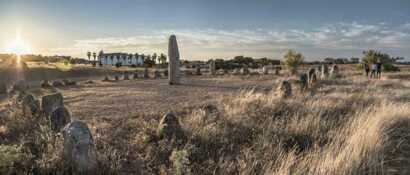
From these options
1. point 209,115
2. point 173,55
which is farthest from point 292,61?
point 209,115

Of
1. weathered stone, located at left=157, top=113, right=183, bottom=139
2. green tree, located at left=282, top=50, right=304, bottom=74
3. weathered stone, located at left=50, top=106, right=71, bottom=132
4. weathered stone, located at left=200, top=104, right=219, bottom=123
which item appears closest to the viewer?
weathered stone, located at left=157, top=113, right=183, bottom=139

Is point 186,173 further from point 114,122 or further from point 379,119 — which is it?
point 379,119

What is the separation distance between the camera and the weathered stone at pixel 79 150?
398 centimetres

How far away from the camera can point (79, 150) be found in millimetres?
4020

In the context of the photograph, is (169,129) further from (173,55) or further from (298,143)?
(173,55)

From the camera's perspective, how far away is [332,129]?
592 centimetres

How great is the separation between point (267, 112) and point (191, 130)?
7.82 ft

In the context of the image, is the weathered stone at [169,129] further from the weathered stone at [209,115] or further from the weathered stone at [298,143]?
the weathered stone at [298,143]

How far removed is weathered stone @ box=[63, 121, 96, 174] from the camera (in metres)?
3.98

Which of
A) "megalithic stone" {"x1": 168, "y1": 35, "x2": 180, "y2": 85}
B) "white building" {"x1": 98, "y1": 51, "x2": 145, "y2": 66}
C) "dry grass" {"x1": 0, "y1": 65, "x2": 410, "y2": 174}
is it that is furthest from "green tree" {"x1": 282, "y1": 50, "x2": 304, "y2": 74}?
"white building" {"x1": 98, "y1": 51, "x2": 145, "y2": 66}

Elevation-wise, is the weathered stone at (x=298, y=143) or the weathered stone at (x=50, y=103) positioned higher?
→ the weathered stone at (x=50, y=103)

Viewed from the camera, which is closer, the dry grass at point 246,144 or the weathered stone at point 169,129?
the dry grass at point 246,144

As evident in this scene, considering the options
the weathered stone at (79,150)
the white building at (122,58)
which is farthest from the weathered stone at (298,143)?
the white building at (122,58)

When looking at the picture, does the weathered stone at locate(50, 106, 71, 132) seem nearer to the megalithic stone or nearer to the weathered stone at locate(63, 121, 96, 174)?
the weathered stone at locate(63, 121, 96, 174)
